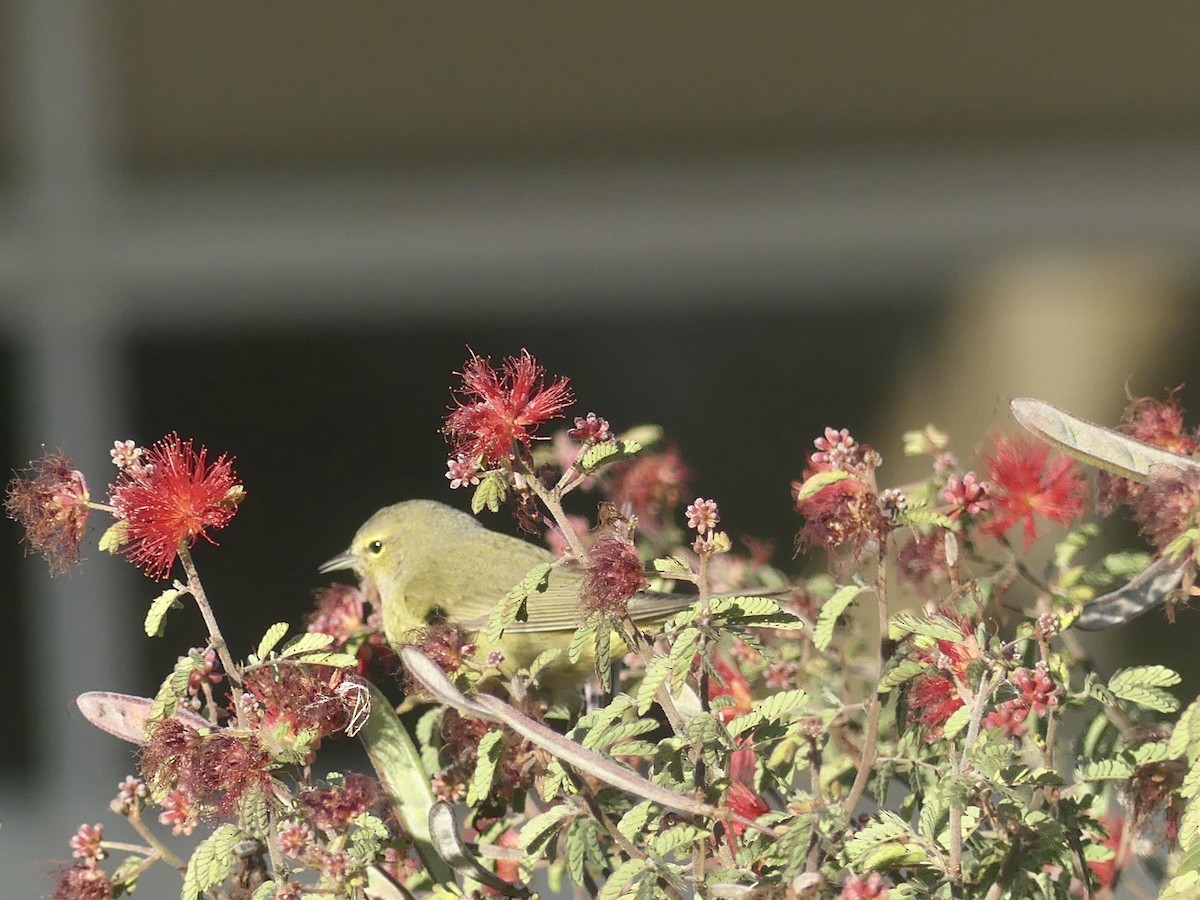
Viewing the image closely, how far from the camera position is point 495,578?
194 cm

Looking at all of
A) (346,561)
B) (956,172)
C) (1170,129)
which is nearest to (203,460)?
(346,561)

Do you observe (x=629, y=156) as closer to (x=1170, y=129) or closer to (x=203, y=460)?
(x=1170, y=129)

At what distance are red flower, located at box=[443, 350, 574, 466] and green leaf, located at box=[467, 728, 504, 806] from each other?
181mm

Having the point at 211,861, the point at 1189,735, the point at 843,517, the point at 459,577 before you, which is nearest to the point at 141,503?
the point at 211,861

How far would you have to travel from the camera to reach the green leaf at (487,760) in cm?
98

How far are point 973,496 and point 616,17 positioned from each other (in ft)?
12.5

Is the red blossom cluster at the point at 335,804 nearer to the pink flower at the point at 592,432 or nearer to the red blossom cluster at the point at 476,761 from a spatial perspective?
the red blossom cluster at the point at 476,761

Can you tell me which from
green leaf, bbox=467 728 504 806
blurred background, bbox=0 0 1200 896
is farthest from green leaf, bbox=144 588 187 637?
blurred background, bbox=0 0 1200 896

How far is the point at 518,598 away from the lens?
91cm

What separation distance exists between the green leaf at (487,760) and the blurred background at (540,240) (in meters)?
3.43

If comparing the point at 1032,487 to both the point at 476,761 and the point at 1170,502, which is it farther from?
the point at 476,761

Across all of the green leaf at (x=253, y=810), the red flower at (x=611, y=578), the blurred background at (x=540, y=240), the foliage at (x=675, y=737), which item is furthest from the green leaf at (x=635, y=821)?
the blurred background at (x=540, y=240)

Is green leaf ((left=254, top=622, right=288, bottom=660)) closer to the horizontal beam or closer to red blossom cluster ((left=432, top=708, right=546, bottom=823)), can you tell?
red blossom cluster ((left=432, top=708, right=546, bottom=823))

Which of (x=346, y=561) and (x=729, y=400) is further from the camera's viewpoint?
(x=729, y=400)
